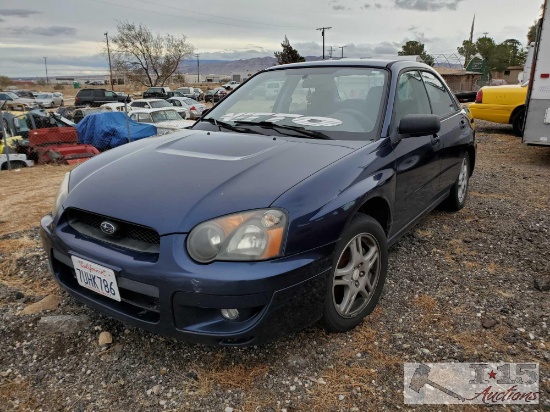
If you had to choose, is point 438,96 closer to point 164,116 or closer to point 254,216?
point 254,216

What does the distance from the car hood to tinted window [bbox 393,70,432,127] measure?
1.96 ft

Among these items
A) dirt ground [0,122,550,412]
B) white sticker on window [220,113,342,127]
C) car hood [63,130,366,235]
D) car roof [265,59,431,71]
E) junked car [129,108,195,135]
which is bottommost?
dirt ground [0,122,550,412]

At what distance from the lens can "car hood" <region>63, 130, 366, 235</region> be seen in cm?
196

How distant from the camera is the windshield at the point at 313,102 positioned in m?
2.82

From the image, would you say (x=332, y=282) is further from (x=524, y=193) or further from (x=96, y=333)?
(x=524, y=193)

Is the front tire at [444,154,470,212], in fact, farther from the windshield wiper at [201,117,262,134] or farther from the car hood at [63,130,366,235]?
the windshield wiper at [201,117,262,134]

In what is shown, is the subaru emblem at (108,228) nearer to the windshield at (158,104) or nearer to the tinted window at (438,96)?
the tinted window at (438,96)

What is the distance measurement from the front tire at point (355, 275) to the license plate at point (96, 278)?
105 centimetres

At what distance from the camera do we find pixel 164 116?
629 inches

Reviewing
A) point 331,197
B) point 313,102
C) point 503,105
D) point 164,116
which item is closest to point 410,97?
point 313,102

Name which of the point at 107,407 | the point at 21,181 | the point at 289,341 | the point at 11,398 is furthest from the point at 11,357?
the point at 21,181

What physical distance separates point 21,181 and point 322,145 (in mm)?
6933

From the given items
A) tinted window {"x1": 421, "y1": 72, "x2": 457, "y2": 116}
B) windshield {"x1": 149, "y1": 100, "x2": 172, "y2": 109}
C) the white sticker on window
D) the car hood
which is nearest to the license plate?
the car hood

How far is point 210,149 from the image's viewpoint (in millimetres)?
2598
